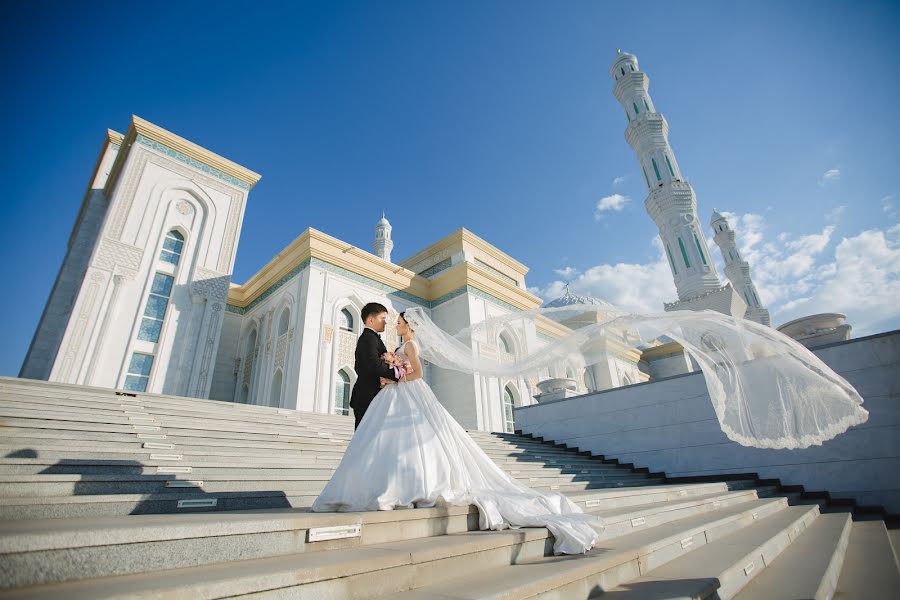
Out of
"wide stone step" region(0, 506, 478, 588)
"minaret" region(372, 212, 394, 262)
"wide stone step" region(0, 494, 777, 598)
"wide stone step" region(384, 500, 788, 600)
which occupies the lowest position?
"wide stone step" region(384, 500, 788, 600)

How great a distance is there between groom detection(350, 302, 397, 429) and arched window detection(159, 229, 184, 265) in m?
11.4

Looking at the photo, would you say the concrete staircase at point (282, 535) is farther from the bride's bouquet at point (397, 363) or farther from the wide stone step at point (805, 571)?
the bride's bouquet at point (397, 363)

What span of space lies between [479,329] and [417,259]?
14.8 metres

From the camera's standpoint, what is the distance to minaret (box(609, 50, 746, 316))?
20.8m

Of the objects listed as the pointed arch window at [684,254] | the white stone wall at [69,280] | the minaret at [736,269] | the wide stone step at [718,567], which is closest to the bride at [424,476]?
the wide stone step at [718,567]

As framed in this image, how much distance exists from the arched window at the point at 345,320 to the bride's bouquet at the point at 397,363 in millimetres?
10063

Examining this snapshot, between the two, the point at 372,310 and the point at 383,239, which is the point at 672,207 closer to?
the point at 383,239

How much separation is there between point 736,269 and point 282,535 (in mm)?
33832

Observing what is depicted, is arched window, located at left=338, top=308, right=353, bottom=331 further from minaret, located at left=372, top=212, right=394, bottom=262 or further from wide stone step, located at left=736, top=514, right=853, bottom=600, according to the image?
wide stone step, located at left=736, top=514, right=853, bottom=600

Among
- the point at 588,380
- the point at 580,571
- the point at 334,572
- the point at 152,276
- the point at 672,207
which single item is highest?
the point at 672,207

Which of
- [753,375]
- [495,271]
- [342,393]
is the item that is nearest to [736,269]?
[495,271]

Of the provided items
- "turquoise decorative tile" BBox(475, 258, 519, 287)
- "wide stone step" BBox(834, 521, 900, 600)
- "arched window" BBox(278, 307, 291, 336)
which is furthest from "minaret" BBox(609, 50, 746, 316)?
"arched window" BBox(278, 307, 291, 336)

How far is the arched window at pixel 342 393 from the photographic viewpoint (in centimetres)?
1193

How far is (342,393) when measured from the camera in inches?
481
